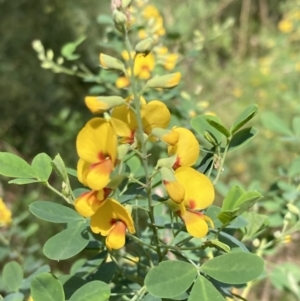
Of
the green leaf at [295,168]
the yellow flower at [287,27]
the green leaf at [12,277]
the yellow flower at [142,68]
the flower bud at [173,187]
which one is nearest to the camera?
the flower bud at [173,187]

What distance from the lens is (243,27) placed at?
418 cm

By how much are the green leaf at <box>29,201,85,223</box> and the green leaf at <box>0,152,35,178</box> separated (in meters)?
0.04

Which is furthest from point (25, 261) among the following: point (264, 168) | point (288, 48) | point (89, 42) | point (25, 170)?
point (288, 48)

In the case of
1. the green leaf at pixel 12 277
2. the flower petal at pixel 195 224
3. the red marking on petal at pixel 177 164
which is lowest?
the green leaf at pixel 12 277

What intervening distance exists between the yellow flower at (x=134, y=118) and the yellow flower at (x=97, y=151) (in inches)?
0.9

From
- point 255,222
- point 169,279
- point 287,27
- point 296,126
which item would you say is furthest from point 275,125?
point 287,27

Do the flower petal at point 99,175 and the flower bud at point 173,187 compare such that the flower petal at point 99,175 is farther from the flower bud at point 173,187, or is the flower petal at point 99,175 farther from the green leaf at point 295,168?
the green leaf at point 295,168

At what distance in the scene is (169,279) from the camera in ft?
1.72

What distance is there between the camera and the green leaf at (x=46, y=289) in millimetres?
544

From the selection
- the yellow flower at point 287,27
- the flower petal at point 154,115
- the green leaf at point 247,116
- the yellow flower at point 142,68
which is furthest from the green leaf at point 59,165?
the yellow flower at point 287,27

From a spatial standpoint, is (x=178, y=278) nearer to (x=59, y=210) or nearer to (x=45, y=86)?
(x=59, y=210)

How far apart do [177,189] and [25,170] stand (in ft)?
0.76

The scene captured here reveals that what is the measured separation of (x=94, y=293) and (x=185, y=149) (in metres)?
0.19

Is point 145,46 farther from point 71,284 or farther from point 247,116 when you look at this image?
point 71,284
